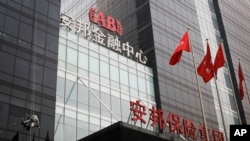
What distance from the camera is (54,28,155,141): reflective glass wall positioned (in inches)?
1530

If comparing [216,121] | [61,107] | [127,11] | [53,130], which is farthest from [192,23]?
[53,130]

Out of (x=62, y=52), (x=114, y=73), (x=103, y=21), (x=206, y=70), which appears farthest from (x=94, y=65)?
(x=206, y=70)

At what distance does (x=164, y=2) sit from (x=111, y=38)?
14344mm

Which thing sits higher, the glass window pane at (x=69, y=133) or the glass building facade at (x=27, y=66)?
the glass building facade at (x=27, y=66)

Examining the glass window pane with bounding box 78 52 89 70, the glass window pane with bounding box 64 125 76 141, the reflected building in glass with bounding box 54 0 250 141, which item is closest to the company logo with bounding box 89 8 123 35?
the reflected building in glass with bounding box 54 0 250 141

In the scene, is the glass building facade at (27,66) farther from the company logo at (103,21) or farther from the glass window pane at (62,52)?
the company logo at (103,21)

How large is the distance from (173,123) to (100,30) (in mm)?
15415

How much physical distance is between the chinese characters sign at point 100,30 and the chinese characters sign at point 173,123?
8303 mm

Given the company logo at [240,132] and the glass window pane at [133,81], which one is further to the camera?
the glass window pane at [133,81]

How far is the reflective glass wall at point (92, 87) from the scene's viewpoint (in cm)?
3885

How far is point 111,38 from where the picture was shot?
162 feet

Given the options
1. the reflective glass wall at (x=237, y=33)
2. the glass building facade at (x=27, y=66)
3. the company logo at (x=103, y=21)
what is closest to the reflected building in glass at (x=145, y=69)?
the reflective glass wall at (x=237, y=33)

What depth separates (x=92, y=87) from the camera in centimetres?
4291

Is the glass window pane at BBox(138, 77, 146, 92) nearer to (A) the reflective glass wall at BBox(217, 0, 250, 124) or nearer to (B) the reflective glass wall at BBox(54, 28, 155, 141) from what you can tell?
(B) the reflective glass wall at BBox(54, 28, 155, 141)
